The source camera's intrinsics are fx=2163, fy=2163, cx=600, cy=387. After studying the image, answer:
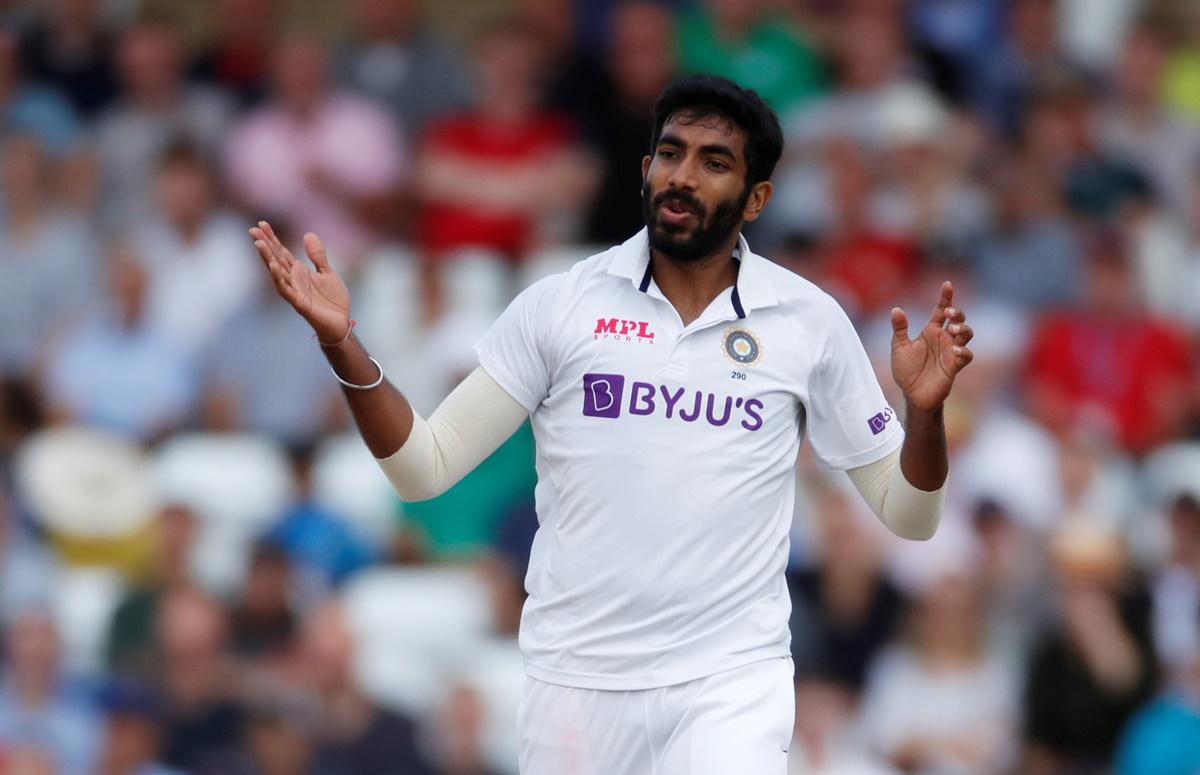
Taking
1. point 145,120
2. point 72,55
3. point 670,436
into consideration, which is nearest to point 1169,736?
point 670,436

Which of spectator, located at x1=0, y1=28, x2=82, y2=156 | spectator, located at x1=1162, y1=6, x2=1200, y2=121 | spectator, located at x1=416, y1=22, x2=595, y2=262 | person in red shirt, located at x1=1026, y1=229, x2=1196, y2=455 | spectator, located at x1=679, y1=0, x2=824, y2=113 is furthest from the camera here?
spectator, located at x1=0, y1=28, x2=82, y2=156

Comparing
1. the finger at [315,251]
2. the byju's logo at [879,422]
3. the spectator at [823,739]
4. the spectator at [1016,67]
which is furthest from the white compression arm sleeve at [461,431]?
the spectator at [1016,67]

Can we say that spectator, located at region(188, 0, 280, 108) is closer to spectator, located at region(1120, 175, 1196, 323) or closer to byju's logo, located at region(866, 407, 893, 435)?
spectator, located at region(1120, 175, 1196, 323)

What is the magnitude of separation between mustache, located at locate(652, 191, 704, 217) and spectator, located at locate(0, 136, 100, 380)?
6948mm

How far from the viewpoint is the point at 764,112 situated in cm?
501

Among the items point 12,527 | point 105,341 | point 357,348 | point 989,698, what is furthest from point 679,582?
point 105,341

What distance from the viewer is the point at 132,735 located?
8.95m

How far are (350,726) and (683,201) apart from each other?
182 inches

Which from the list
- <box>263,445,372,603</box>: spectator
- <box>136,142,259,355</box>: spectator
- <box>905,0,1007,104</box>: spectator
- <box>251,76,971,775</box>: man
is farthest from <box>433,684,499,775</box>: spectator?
<box>905,0,1007,104</box>: spectator

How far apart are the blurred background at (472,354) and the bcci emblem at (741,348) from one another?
378 cm

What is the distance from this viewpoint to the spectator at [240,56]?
1213 centimetres

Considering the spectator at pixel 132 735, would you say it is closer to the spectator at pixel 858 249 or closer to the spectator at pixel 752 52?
the spectator at pixel 858 249

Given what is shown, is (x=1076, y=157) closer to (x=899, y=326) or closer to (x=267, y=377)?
(x=267, y=377)

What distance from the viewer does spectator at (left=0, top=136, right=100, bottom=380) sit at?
11.4 m
